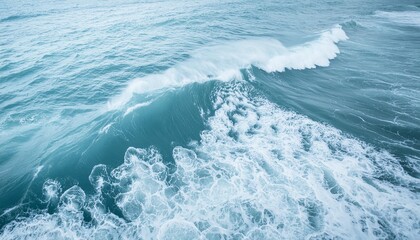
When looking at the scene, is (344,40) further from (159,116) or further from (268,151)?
(159,116)

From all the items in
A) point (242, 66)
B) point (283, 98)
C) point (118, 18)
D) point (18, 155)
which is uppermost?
point (118, 18)

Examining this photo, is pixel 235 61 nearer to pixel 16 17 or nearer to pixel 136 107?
pixel 136 107

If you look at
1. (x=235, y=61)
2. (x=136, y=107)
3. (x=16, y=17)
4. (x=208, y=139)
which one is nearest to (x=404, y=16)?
(x=235, y=61)

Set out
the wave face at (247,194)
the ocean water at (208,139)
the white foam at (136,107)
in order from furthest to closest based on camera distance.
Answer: the white foam at (136,107)
the ocean water at (208,139)
the wave face at (247,194)

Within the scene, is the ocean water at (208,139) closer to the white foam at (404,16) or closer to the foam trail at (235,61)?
the foam trail at (235,61)

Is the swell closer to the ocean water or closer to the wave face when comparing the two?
the ocean water

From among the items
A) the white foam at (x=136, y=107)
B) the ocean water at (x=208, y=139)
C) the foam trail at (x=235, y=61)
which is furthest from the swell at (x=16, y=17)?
the white foam at (x=136, y=107)

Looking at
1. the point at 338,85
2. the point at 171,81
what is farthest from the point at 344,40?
the point at 171,81
